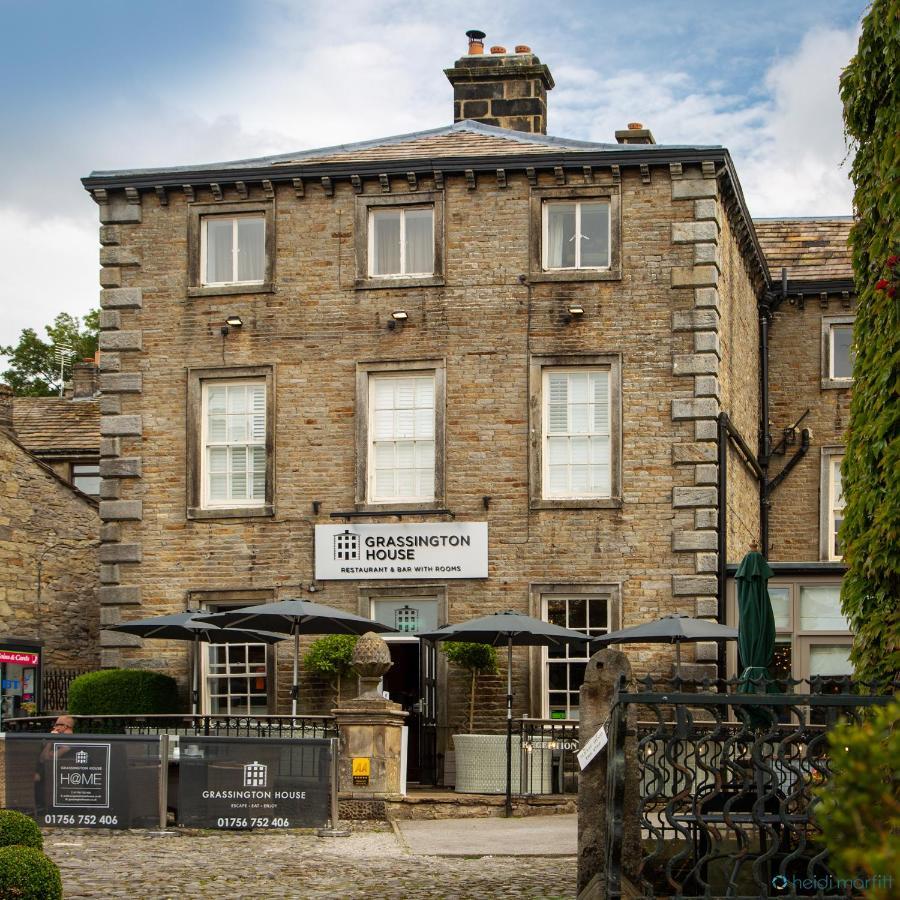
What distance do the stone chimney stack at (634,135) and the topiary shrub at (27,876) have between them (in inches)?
773

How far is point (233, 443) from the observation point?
25000 millimetres

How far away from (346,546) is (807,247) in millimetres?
11665

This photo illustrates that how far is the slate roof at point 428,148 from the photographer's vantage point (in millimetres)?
25016

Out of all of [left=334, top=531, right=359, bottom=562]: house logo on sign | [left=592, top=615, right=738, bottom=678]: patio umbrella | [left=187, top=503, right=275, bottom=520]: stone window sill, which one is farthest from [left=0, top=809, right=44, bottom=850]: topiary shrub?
[left=187, top=503, right=275, bottom=520]: stone window sill

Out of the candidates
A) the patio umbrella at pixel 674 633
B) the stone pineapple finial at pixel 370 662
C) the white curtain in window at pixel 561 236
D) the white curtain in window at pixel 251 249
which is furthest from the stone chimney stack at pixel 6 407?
the patio umbrella at pixel 674 633

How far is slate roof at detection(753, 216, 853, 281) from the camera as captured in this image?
30141 mm

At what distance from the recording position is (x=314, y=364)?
24859 mm

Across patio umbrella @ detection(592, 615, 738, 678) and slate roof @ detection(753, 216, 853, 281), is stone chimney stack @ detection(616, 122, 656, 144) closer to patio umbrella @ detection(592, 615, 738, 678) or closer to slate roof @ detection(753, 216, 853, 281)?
slate roof @ detection(753, 216, 853, 281)

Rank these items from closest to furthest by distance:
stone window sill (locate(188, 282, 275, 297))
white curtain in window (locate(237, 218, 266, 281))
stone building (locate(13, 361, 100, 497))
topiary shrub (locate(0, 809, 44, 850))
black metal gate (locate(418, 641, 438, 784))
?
topiary shrub (locate(0, 809, 44, 850))
black metal gate (locate(418, 641, 438, 784))
stone window sill (locate(188, 282, 275, 297))
white curtain in window (locate(237, 218, 266, 281))
stone building (locate(13, 361, 100, 497))

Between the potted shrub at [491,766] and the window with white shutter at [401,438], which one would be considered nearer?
the potted shrub at [491,766]

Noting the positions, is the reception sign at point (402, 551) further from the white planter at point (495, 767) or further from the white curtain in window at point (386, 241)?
the white curtain in window at point (386, 241)

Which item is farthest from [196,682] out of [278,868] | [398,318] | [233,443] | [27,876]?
[27,876]

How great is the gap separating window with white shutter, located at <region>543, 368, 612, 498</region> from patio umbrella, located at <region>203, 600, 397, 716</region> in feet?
11.8

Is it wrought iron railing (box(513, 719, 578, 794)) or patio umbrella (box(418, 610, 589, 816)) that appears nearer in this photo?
patio umbrella (box(418, 610, 589, 816))
